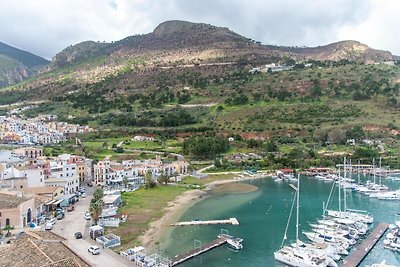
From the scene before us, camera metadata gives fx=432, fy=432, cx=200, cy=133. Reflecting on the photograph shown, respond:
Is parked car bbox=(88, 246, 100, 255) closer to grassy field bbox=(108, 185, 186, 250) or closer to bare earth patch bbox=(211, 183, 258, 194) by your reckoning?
grassy field bbox=(108, 185, 186, 250)

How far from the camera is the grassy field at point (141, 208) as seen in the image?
125 ft

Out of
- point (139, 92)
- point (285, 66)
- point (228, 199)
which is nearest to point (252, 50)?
point (285, 66)

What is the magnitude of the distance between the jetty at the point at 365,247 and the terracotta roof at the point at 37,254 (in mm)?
20413

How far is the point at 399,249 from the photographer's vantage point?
1425 inches

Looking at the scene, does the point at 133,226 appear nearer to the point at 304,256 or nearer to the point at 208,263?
the point at 208,263

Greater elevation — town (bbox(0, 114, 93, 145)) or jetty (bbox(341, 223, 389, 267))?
town (bbox(0, 114, 93, 145))

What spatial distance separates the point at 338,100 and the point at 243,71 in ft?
149

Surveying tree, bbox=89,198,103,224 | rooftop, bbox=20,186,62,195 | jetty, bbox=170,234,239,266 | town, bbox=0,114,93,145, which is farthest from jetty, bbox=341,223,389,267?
town, bbox=0,114,93,145

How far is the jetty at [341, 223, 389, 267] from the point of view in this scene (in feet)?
109

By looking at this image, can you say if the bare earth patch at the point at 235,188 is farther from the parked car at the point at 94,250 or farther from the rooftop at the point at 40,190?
the parked car at the point at 94,250

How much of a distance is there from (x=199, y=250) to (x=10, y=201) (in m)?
17.5

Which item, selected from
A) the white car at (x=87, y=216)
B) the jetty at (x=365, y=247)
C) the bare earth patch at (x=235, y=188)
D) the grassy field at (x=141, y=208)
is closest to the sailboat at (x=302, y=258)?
the jetty at (x=365, y=247)

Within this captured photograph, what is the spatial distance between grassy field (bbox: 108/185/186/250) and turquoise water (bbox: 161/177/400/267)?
9.81 ft

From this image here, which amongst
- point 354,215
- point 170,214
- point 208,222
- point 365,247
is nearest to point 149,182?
point 170,214
